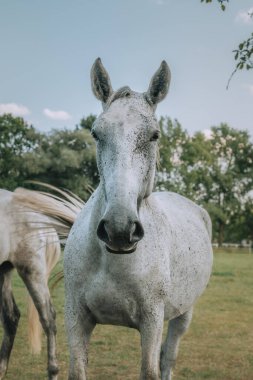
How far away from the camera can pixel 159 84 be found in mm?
2699

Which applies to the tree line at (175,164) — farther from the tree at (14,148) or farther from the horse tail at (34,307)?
the horse tail at (34,307)

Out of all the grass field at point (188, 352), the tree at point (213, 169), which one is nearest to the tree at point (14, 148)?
the tree at point (213, 169)

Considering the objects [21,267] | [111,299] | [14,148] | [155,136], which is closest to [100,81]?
[155,136]

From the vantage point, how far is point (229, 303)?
37.2 feet

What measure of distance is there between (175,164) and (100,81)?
46416 mm

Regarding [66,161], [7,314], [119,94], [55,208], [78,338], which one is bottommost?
[7,314]

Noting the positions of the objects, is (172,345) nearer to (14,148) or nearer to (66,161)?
(66,161)

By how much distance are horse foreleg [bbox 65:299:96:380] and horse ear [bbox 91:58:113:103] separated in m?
1.20

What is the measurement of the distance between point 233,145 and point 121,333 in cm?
5121

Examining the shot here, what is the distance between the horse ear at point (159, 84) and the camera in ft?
8.80

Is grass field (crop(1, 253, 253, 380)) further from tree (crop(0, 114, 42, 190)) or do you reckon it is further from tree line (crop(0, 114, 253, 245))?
tree (crop(0, 114, 42, 190))

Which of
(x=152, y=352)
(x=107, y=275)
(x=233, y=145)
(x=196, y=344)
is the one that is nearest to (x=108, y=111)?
(x=107, y=275)

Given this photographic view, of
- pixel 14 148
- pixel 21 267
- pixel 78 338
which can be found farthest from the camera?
pixel 14 148

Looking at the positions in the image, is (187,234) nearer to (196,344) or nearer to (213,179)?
(196,344)
